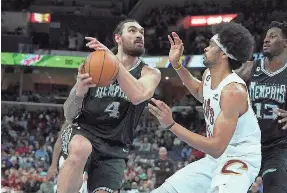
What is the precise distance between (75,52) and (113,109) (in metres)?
19.4

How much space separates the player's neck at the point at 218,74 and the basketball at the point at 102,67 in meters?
0.76

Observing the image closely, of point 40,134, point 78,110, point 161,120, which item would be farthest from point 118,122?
point 40,134

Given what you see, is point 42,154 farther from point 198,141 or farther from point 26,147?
point 198,141

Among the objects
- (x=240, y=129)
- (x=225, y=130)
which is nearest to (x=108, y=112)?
(x=240, y=129)

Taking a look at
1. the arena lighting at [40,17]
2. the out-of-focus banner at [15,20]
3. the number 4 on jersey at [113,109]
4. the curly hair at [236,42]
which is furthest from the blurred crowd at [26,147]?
the curly hair at [236,42]

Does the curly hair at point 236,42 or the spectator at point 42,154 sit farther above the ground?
the curly hair at point 236,42

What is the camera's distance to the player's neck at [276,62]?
16.6 feet

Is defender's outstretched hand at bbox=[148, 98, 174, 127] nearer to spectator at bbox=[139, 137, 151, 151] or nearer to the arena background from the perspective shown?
the arena background

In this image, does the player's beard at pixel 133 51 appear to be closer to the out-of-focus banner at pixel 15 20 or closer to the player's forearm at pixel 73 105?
the player's forearm at pixel 73 105

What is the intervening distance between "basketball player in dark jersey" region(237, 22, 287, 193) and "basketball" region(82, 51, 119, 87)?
1.48 metres

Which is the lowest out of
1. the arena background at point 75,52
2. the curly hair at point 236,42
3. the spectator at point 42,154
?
the spectator at point 42,154

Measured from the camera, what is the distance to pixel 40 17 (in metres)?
27.3

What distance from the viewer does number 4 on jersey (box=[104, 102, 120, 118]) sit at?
16.3ft

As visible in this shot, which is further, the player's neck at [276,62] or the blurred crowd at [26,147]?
the blurred crowd at [26,147]
